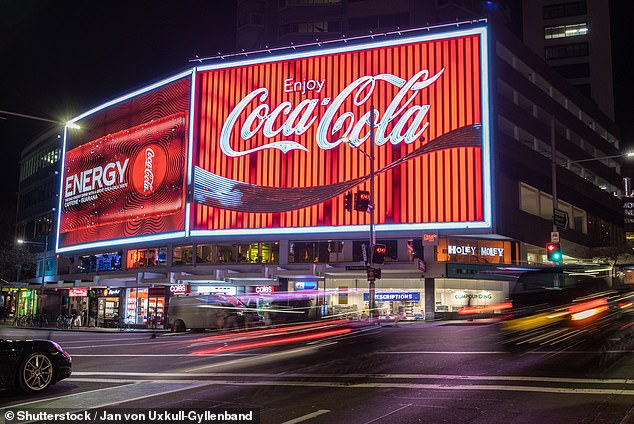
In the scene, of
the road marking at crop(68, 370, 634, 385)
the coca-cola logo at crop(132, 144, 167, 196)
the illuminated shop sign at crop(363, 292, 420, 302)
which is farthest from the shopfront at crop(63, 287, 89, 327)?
the road marking at crop(68, 370, 634, 385)

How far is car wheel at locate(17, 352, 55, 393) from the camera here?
10.9 meters

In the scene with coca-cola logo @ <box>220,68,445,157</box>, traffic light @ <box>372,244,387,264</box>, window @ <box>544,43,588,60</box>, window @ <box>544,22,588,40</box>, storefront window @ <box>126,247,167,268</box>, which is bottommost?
traffic light @ <box>372,244,387,264</box>

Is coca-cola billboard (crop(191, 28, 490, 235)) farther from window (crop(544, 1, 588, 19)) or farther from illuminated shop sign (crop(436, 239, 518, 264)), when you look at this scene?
window (crop(544, 1, 588, 19))

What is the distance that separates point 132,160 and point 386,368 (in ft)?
142

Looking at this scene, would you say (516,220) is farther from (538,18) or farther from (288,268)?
(538,18)

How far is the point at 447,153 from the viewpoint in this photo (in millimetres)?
40250

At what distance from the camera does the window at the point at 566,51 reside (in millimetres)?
88812

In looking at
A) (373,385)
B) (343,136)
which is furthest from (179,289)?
(373,385)

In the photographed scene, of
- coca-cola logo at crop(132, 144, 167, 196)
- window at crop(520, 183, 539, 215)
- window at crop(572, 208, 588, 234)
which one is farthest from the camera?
window at crop(572, 208, 588, 234)

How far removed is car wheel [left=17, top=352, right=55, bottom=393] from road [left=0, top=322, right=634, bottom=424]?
32 cm

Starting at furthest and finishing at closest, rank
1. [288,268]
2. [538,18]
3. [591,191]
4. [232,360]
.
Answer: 1. [538,18]
2. [591,191]
3. [288,268]
4. [232,360]

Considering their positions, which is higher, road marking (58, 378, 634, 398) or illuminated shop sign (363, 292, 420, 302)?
illuminated shop sign (363, 292, 420, 302)

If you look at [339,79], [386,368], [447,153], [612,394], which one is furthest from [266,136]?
[612,394]

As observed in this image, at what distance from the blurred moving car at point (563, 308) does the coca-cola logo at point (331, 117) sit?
15137mm
